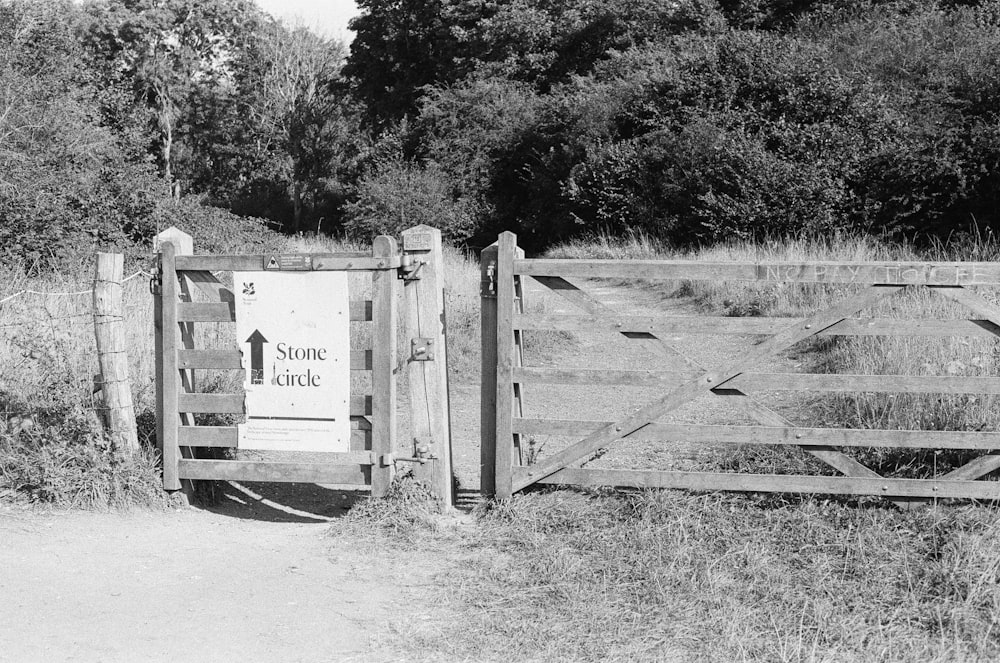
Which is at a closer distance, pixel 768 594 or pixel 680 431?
pixel 768 594

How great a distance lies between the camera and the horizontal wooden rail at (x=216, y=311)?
582cm

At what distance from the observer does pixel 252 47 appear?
51656 millimetres

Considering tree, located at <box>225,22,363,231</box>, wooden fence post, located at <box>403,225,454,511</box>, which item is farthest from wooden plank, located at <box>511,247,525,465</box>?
tree, located at <box>225,22,363,231</box>

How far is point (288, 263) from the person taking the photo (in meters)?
5.77

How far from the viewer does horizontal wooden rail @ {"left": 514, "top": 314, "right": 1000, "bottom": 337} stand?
5094 mm

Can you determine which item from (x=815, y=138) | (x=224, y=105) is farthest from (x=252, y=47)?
(x=815, y=138)

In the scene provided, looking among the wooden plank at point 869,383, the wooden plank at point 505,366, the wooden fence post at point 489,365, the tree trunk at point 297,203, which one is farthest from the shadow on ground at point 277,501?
the tree trunk at point 297,203

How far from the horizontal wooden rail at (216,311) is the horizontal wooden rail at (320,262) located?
214 millimetres

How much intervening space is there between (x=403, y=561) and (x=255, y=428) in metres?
1.30

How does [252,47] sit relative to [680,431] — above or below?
above

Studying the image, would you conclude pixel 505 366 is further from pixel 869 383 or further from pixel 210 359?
pixel 869 383

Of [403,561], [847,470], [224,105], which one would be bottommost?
[403,561]

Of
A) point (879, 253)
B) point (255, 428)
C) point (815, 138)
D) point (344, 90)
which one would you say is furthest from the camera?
point (344, 90)

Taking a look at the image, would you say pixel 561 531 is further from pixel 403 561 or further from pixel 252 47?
pixel 252 47
